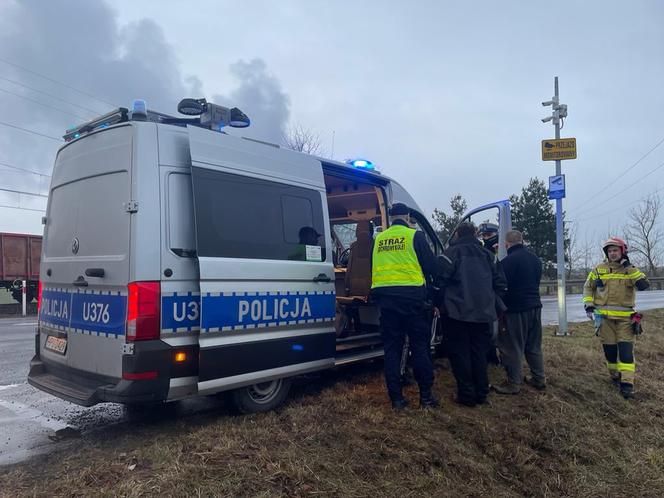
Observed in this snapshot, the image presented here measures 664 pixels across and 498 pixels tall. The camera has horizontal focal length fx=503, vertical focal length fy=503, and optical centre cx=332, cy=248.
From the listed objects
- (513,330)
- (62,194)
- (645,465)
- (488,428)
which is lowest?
(645,465)

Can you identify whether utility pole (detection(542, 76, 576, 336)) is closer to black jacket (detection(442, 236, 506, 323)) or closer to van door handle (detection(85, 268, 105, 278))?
black jacket (detection(442, 236, 506, 323))

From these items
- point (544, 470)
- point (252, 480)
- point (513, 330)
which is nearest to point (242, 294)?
point (252, 480)

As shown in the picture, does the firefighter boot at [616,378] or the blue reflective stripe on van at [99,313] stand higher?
the blue reflective stripe on van at [99,313]

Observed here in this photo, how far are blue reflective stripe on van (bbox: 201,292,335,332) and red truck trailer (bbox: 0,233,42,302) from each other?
53.6 feet

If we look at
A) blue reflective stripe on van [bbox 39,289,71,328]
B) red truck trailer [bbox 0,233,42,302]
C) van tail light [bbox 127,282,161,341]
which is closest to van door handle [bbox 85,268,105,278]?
van tail light [bbox 127,282,161,341]

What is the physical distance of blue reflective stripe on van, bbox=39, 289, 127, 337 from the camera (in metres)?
3.62

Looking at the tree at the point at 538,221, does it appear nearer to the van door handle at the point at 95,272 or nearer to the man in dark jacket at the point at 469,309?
the man in dark jacket at the point at 469,309

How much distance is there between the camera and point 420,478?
324 cm

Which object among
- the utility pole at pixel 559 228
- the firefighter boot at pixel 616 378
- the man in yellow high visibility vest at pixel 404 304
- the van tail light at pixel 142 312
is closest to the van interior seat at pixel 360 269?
the man in yellow high visibility vest at pixel 404 304

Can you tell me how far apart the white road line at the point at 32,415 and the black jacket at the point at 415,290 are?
9.84 ft

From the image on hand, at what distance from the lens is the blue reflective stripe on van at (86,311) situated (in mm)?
3619

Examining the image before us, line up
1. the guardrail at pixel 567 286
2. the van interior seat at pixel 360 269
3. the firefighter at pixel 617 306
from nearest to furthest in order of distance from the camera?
the van interior seat at pixel 360 269, the firefighter at pixel 617 306, the guardrail at pixel 567 286

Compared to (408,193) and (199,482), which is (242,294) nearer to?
(199,482)

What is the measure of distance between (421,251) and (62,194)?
10.6ft
